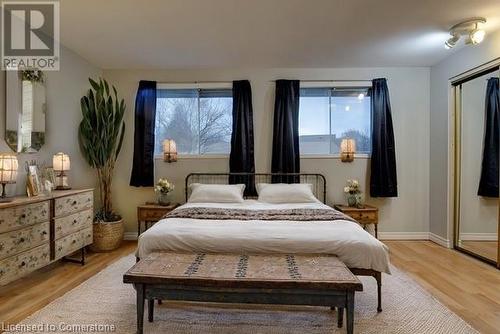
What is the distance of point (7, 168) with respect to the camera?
2801 mm

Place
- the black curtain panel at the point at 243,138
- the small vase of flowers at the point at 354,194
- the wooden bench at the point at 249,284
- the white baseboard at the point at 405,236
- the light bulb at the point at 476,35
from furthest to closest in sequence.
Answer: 1. the white baseboard at the point at 405,236
2. the black curtain panel at the point at 243,138
3. the small vase of flowers at the point at 354,194
4. the light bulb at the point at 476,35
5. the wooden bench at the point at 249,284

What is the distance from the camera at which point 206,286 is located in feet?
6.42

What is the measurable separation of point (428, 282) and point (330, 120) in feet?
8.74

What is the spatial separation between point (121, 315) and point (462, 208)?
4480 mm

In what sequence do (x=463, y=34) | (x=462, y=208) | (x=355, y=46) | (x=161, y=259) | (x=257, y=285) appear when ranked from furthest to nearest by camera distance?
1. (x=462, y=208)
2. (x=355, y=46)
3. (x=463, y=34)
4. (x=161, y=259)
5. (x=257, y=285)

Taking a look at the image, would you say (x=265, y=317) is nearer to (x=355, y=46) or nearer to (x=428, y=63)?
(x=355, y=46)

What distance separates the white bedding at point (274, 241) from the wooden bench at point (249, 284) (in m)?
0.28

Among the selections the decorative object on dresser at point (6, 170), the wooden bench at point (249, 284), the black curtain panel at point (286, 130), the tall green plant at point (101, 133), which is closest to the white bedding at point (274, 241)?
the wooden bench at point (249, 284)

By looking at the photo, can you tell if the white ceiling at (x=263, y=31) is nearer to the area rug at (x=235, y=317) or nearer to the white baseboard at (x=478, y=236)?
the white baseboard at (x=478, y=236)

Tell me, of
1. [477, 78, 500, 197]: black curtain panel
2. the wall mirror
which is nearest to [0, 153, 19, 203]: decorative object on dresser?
the wall mirror

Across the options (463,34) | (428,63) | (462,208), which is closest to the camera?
(463,34)

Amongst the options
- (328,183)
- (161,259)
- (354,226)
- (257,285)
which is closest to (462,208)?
(328,183)

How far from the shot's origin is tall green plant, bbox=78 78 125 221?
4.27m

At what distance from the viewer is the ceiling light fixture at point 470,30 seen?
319cm
